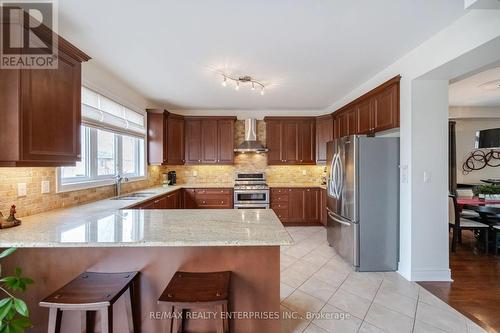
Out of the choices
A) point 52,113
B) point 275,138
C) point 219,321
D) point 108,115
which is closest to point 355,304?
point 219,321

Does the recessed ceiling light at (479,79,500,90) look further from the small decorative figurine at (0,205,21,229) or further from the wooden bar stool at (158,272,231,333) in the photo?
the small decorative figurine at (0,205,21,229)

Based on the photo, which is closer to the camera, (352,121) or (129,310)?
(129,310)

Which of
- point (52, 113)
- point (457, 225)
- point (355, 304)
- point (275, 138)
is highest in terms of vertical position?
point (275, 138)

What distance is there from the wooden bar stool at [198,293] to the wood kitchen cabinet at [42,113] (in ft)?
4.53

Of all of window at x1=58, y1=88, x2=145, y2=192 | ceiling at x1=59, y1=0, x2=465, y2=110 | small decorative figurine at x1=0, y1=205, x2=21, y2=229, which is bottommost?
small decorative figurine at x1=0, y1=205, x2=21, y2=229

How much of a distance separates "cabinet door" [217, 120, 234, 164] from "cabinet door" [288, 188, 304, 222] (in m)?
1.52

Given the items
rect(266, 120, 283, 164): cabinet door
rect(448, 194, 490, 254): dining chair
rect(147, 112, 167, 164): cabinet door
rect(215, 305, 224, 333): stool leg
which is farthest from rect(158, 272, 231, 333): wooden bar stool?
rect(266, 120, 283, 164): cabinet door

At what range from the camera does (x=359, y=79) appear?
354cm

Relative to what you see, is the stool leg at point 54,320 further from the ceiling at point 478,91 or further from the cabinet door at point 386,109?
the ceiling at point 478,91

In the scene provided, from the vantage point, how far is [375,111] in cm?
327

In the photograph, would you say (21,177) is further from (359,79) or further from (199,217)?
(359,79)

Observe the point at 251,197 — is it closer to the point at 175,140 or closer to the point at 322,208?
the point at 322,208

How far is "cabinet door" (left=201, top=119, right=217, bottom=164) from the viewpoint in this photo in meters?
5.18

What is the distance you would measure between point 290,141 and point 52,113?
4.22 m
